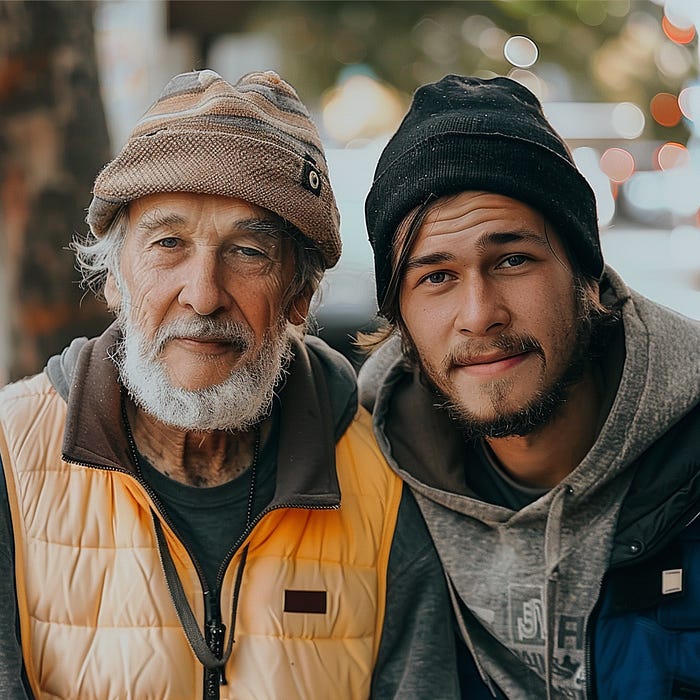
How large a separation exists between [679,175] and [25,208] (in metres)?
7.72

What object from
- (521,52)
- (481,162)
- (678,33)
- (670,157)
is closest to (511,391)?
(481,162)

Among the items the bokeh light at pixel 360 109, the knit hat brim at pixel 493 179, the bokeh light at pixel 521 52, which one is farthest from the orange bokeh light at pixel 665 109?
the knit hat brim at pixel 493 179

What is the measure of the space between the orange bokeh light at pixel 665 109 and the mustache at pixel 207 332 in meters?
5.83

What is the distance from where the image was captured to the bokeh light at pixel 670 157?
10.3 meters

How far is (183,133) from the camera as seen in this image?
2.45 m

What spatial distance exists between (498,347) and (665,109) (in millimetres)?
6195

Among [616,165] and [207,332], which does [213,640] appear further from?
[616,165]

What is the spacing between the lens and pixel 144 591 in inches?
95.2

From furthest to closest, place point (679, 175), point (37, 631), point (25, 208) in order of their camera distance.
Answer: point (679, 175)
point (25, 208)
point (37, 631)

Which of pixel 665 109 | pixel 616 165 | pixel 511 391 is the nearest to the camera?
pixel 511 391

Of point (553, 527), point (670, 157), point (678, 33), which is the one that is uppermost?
point (670, 157)

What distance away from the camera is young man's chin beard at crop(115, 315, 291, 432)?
8.28 feet

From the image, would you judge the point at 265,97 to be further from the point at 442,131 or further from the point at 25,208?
the point at 25,208

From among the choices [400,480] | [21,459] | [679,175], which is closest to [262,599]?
[400,480]
